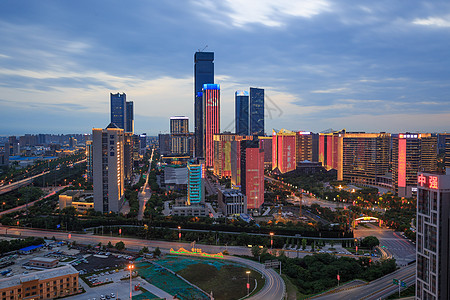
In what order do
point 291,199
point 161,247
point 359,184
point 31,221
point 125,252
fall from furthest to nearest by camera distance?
point 359,184
point 291,199
point 31,221
point 161,247
point 125,252

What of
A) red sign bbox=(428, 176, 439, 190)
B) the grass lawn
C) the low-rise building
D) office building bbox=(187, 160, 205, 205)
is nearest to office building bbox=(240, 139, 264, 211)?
office building bbox=(187, 160, 205, 205)

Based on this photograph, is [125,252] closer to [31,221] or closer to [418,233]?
[31,221]

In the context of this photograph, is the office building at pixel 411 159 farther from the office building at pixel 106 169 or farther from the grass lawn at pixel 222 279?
the office building at pixel 106 169

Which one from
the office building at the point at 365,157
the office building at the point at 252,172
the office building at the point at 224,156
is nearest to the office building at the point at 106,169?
the office building at the point at 252,172

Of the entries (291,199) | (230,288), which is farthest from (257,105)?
(230,288)

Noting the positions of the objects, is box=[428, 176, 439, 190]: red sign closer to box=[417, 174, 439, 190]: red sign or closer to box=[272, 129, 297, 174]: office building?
box=[417, 174, 439, 190]: red sign

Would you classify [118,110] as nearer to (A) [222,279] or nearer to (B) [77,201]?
(B) [77,201]
